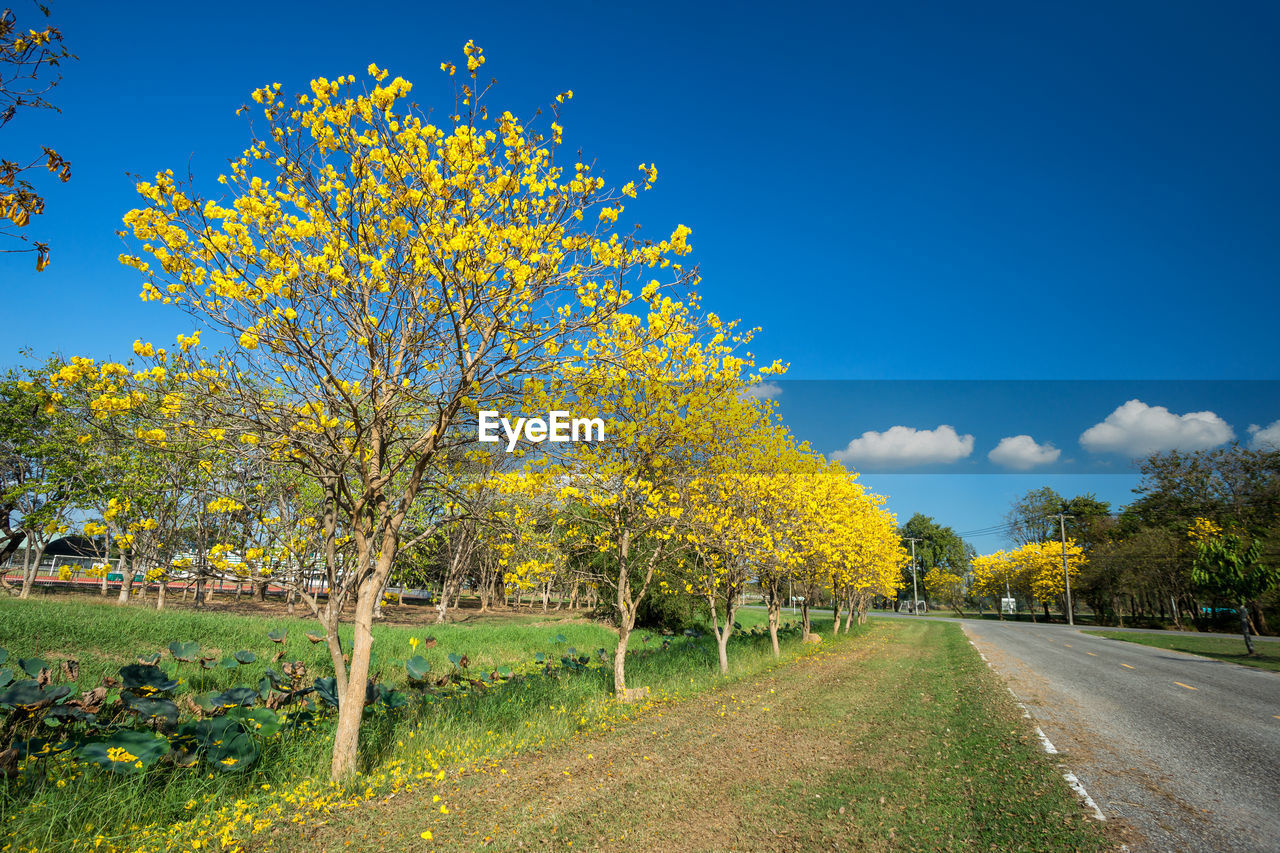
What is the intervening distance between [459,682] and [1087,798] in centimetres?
950

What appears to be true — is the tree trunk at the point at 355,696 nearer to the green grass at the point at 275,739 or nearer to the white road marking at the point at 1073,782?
the green grass at the point at 275,739

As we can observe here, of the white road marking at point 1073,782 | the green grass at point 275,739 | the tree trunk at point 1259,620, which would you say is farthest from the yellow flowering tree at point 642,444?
the tree trunk at point 1259,620

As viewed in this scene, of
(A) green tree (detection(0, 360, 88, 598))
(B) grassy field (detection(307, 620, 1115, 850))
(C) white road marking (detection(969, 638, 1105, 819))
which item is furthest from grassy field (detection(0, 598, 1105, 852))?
(A) green tree (detection(0, 360, 88, 598))

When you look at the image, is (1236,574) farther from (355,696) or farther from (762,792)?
(355,696)

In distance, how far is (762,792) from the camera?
560 centimetres

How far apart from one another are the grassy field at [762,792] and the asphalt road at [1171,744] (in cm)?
55

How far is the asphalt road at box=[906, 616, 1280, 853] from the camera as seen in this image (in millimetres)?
5039

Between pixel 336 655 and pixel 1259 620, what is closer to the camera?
pixel 336 655

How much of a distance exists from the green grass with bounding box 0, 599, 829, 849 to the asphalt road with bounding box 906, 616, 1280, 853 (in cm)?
598

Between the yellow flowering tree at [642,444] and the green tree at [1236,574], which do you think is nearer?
the yellow flowering tree at [642,444]

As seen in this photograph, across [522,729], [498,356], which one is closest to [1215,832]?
[522,729]

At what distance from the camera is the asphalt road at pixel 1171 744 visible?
504 centimetres

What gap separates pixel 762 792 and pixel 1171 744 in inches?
247

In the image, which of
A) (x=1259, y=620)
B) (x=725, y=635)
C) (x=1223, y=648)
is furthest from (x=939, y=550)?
(x=725, y=635)
